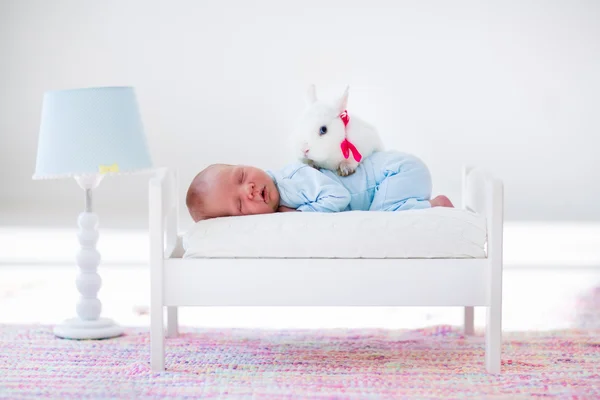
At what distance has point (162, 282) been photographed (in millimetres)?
1943

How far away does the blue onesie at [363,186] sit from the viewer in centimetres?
219

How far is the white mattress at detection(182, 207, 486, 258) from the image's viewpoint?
1936 mm

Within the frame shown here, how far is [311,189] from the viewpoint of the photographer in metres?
2.21

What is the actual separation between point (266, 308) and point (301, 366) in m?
0.94

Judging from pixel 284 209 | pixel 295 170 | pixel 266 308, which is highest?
pixel 295 170

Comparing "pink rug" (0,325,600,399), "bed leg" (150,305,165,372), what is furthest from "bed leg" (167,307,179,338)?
"bed leg" (150,305,165,372)

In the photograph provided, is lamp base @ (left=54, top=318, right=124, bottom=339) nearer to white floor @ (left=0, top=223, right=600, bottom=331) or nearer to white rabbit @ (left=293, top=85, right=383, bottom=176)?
white floor @ (left=0, top=223, right=600, bottom=331)

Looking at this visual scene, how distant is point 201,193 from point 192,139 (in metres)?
3.65

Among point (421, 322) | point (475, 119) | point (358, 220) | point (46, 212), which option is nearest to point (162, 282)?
point (358, 220)

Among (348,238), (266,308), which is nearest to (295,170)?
(348,238)

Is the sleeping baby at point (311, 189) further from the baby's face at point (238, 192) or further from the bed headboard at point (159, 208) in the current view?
the bed headboard at point (159, 208)

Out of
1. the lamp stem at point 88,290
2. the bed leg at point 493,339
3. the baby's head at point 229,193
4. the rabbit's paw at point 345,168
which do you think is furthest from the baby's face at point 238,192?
the bed leg at point 493,339

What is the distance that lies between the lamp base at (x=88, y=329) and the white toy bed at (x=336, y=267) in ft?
1.55

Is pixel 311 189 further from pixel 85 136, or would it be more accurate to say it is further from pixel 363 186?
pixel 85 136
